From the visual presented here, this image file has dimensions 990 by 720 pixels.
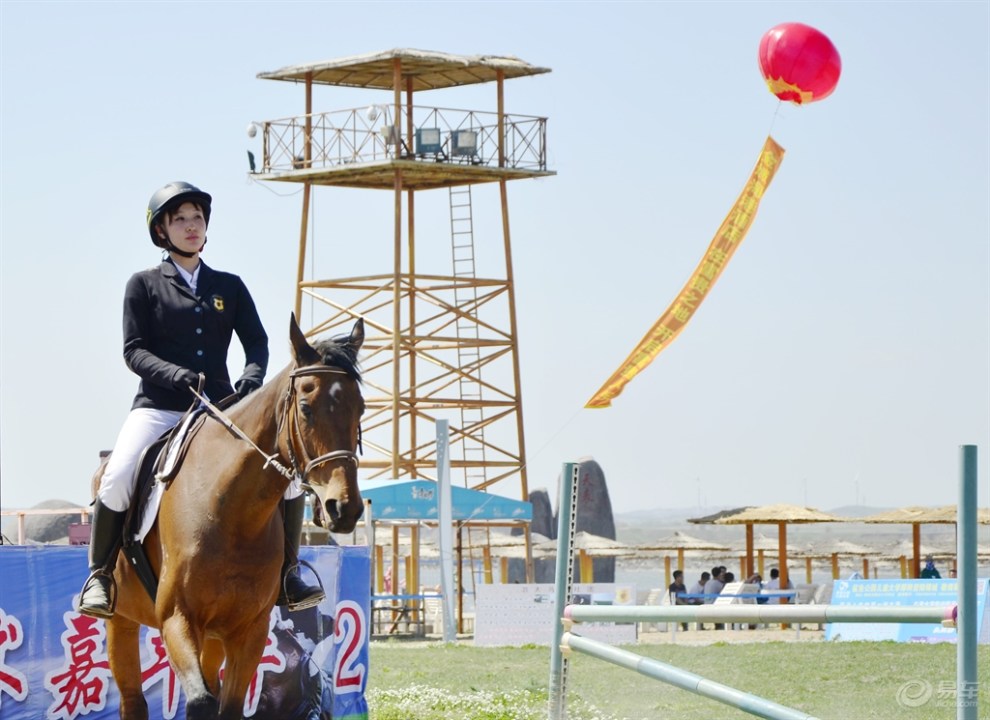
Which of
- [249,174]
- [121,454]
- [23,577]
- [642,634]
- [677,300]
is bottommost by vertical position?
[642,634]

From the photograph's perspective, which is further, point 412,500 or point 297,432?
point 412,500

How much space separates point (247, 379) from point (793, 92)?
530 inches

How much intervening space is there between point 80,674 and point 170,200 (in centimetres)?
404

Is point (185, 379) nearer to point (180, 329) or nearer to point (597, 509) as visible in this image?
point (180, 329)

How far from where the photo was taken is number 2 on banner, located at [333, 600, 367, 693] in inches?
479

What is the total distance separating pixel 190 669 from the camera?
774cm

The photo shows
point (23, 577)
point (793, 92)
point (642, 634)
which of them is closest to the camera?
point (23, 577)

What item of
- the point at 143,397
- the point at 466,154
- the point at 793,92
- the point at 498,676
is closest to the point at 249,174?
the point at 466,154

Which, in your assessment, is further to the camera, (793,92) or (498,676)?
(793,92)

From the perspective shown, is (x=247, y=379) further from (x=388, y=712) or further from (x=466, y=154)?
(x=466, y=154)

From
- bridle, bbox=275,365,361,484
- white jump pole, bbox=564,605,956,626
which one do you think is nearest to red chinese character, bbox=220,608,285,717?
white jump pole, bbox=564,605,956,626

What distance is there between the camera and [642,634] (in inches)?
1215

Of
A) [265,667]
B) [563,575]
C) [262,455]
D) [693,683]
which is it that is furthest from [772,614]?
[265,667]

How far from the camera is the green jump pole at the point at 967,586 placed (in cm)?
592
